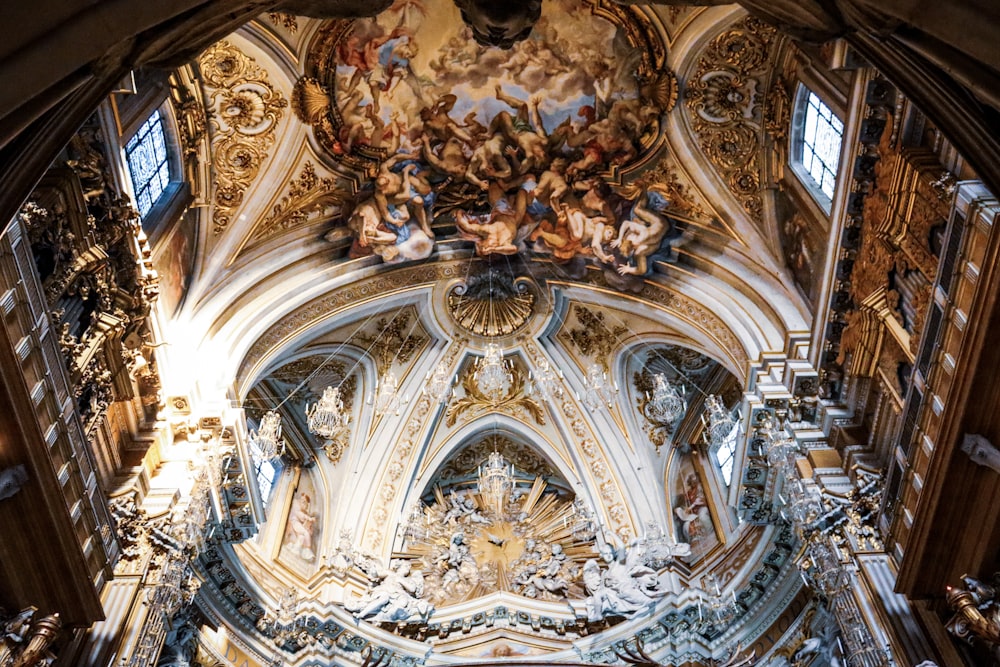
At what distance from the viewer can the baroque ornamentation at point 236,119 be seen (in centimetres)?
1438

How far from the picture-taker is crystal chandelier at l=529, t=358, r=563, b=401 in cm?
1748

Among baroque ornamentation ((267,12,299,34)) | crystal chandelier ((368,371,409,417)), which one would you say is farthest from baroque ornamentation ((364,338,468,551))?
baroque ornamentation ((267,12,299,34))

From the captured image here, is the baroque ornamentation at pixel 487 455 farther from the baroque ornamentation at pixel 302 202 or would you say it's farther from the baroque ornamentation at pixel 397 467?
the baroque ornamentation at pixel 302 202

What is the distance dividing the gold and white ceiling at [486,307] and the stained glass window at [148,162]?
2.52 ft

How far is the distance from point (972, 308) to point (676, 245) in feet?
Answer: 27.6

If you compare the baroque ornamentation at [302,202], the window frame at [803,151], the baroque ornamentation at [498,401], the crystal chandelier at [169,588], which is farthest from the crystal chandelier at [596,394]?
the crystal chandelier at [169,588]

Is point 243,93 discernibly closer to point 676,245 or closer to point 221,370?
point 221,370

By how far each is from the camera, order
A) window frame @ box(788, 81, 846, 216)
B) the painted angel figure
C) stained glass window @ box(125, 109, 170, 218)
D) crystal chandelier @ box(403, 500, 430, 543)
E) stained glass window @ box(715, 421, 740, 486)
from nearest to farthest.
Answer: stained glass window @ box(125, 109, 170, 218) → window frame @ box(788, 81, 846, 216) → the painted angel figure → stained glass window @ box(715, 421, 740, 486) → crystal chandelier @ box(403, 500, 430, 543)

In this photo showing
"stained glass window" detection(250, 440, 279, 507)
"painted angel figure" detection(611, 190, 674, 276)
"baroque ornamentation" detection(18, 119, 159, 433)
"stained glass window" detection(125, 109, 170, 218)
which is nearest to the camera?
"baroque ornamentation" detection(18, 119, 159, 433)

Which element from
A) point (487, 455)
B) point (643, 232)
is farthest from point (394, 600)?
point (643, 232)

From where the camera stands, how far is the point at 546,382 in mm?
17359

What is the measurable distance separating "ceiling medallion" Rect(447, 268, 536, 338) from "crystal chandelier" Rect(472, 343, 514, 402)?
47 cm

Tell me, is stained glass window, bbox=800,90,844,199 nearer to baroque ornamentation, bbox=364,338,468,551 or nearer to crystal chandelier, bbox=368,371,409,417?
baroque ornamentation, bbox=364,338,468,551

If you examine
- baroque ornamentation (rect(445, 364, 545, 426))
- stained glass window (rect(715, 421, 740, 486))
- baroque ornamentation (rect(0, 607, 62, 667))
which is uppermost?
baroque ornamentation (rect(445, 364, 545, 426))
